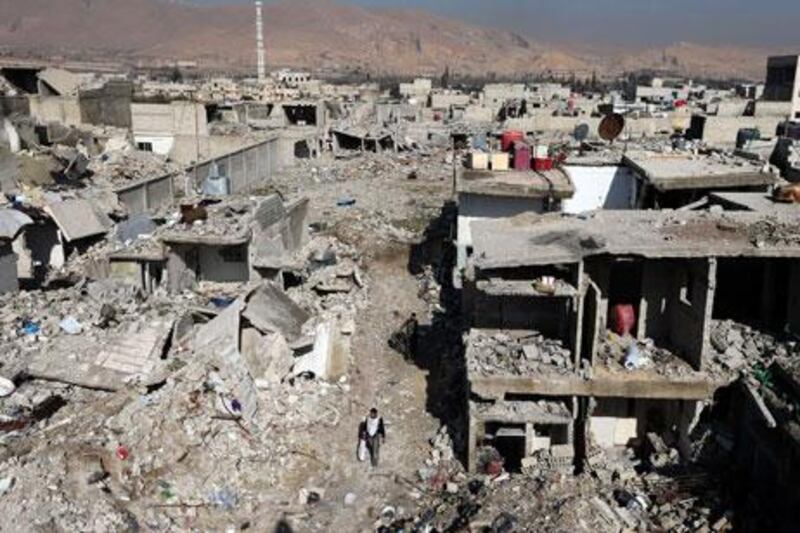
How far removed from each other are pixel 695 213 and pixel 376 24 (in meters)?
194

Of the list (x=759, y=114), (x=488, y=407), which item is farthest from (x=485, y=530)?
(x=759, y=114)

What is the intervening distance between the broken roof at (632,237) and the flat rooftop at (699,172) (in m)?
1.50

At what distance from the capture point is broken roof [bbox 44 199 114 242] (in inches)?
626

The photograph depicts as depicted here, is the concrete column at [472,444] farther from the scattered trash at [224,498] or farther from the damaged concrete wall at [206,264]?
the damaged concrete wall at [206,264]

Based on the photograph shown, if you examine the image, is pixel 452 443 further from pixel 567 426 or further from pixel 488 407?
pixel 567 426

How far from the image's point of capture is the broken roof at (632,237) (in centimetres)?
1006

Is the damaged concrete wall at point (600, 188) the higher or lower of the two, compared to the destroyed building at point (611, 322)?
higher

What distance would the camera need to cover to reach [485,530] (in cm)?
876

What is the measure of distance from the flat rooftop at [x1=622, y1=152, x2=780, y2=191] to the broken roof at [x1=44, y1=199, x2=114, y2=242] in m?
11.4

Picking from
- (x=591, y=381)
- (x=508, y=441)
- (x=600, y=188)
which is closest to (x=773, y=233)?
(x=591, y=381)

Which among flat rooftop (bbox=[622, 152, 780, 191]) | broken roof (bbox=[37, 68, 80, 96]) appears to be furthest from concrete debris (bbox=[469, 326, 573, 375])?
broken roof (bbox=[37, 68, 80, 96])

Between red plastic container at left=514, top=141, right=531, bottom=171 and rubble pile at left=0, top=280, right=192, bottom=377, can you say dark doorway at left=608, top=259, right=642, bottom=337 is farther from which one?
rubble pile at left=0, top=280, right=192, bottom=377

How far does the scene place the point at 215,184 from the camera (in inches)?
898

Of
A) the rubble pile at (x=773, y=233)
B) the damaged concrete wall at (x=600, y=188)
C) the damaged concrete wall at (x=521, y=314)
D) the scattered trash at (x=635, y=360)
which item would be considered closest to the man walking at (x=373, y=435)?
the damaged concrete wall at (x=521, y=314)
